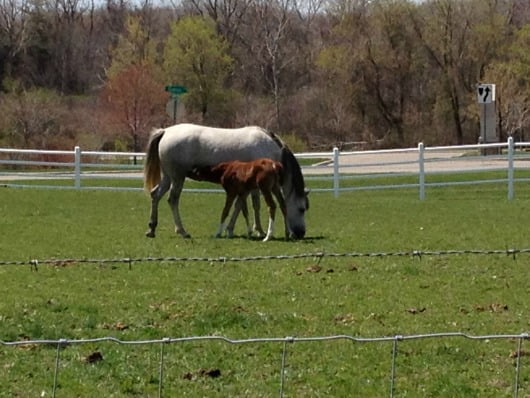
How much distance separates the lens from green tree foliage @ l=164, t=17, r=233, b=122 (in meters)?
56.2

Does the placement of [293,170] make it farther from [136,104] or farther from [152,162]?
[136,104]

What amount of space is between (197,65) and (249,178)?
43.9 m

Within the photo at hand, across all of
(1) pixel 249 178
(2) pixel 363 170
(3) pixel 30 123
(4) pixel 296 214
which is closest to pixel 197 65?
(3) pixel 30 123

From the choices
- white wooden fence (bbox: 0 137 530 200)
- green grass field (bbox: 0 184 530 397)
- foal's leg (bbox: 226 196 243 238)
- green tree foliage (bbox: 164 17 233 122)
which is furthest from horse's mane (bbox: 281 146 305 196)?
green tree foliage (bbox: 164 17 233 122)

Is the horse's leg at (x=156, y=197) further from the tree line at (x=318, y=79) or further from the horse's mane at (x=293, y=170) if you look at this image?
the tree line at (x=318, y=79)

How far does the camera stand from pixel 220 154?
14.4m

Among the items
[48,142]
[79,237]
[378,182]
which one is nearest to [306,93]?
[48,142]

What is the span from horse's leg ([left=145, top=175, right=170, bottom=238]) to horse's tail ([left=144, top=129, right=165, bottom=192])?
0.16 metres

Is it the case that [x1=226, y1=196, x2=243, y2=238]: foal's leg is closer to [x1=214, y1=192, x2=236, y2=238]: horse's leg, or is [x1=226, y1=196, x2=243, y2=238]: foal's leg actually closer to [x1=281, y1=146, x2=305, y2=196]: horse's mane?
[x1=214, y1=192, x2=236, y2=238]: horse's leg

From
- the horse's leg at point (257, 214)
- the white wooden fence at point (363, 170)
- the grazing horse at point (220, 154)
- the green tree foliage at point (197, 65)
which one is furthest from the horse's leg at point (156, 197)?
the green tree foliage at point (197, 65)

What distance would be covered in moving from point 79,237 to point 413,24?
42.9 m

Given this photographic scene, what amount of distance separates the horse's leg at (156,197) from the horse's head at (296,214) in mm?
1989

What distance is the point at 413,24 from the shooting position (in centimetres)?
5450

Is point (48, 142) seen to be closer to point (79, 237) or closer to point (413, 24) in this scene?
point (413, 24)
